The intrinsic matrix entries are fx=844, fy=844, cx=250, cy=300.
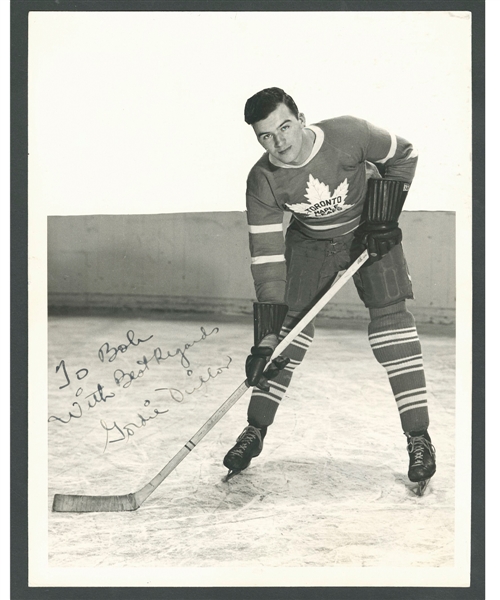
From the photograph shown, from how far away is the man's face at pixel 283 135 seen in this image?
2.49 m

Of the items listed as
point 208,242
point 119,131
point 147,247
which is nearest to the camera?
point 119,131

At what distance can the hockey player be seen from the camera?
2529 mm

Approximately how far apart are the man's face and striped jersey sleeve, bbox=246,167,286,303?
0.31 feet

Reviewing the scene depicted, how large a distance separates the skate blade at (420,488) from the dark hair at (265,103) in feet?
3.85

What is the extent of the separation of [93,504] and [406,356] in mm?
1062

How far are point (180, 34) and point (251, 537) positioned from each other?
151 cm

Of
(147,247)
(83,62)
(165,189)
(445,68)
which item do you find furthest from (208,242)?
(445,68)

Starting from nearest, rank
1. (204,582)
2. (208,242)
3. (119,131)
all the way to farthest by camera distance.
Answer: (204,582)
(119,131)
(208,242)

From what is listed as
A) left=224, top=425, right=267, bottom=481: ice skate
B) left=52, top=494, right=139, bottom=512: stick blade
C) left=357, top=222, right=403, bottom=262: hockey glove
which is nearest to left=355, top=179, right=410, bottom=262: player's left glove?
left=357, top=222, right=403, bottom=262: hockey glove

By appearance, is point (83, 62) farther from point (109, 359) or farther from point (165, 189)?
point (109, 359)

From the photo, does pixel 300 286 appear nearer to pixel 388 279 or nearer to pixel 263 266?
pixel 263 266

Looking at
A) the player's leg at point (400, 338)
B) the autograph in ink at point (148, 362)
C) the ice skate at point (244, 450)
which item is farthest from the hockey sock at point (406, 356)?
the autograph in ink at point (148, 362)

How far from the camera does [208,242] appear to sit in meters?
3.33

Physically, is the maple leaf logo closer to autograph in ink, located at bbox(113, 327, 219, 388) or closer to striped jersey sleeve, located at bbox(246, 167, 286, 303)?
striped jersey sleeve, located at bbox(246, 167, 286, 303)
